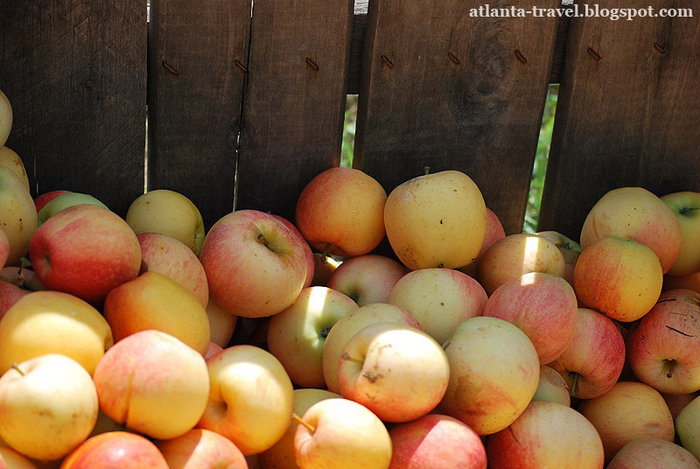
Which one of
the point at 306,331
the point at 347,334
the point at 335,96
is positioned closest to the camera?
the point at 347,334

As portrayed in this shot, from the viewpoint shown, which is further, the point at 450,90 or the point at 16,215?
the point at 450,90

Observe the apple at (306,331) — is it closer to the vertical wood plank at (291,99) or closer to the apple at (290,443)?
the apple at (290,443)

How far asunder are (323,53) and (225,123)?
38 centimetres

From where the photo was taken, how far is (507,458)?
5.95 ft

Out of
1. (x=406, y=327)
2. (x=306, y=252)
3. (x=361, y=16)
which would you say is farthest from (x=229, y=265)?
(x=361, y=16)

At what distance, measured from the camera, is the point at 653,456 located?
6.38 ft

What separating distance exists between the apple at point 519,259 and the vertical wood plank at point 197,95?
34.9 inches

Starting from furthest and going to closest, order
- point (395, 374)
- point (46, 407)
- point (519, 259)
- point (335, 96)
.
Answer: point (335, 96) < point (519, 259) < point (395, 374) < point (46, 407)

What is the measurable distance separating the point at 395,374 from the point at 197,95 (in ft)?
3.86

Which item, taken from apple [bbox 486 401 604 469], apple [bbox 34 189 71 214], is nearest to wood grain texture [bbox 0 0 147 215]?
apple [bbox 34 189 71 214]

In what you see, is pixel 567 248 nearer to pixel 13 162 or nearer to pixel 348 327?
pixel 348 327

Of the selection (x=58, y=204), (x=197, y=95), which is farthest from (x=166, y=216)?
(x=197, y=95)

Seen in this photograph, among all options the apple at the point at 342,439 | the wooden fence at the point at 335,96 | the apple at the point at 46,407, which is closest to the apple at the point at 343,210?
the wooden fence at the point at 335,96

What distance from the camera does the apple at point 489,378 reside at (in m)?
1.73
